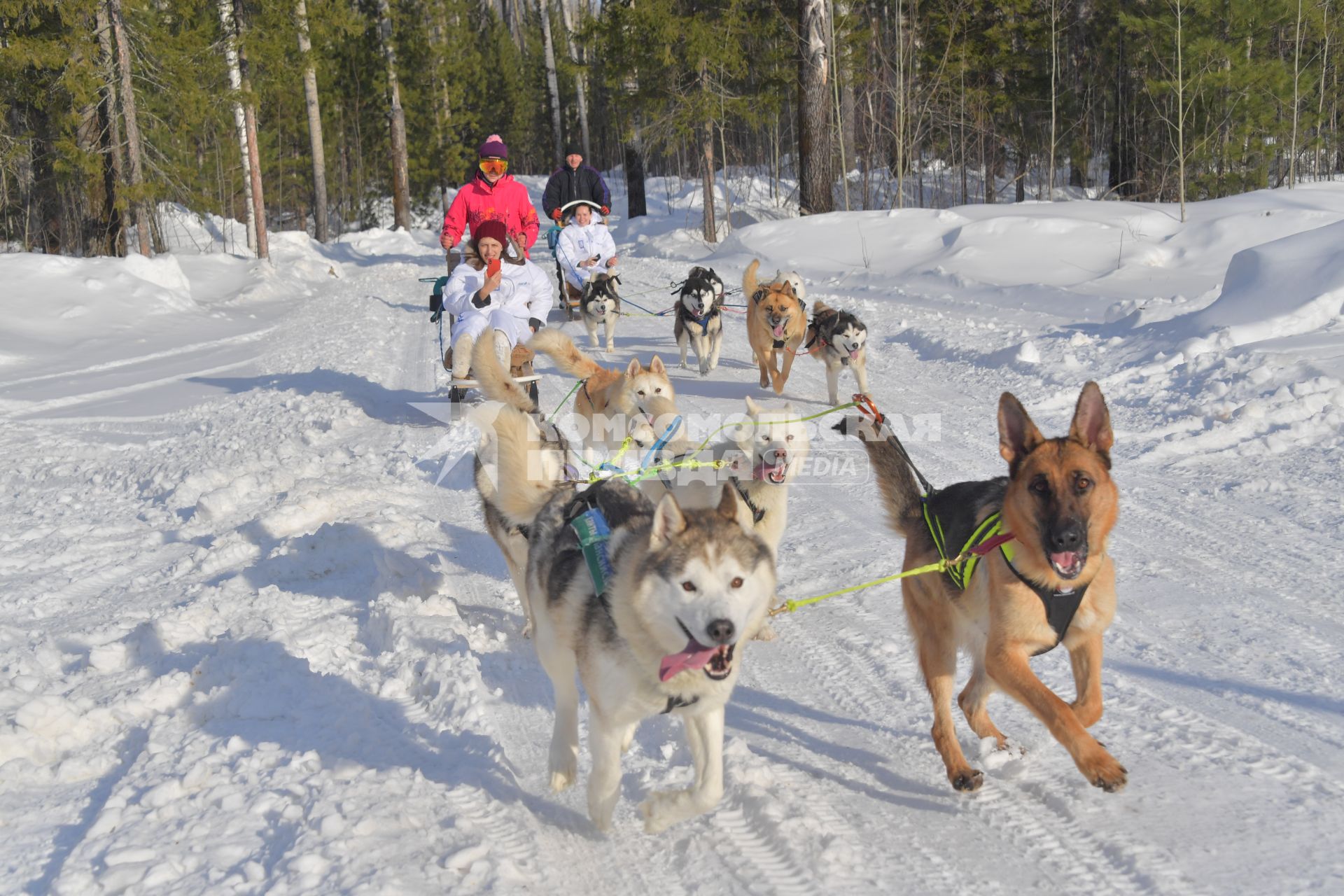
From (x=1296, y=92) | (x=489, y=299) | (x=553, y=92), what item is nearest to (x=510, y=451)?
(x=489, y=299)

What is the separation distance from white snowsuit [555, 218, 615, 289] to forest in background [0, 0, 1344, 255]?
24.8 ft

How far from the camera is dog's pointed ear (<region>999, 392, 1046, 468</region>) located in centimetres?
330

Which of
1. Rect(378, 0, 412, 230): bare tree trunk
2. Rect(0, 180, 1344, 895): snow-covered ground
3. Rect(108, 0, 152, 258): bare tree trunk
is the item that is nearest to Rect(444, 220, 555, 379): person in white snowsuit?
Rect(0, 180, 1344, 895): snow-covered ground

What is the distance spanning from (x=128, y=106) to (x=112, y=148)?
1.04 metres

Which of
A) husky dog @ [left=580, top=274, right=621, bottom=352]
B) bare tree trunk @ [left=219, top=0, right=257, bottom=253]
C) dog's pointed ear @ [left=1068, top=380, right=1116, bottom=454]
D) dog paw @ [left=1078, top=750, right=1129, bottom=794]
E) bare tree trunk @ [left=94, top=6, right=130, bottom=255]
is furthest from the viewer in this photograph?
bare tree trunk @ [left=219, top=0, right=257, bottom=253]

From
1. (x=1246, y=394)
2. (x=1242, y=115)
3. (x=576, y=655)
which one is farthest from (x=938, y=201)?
(x=576, y=655)

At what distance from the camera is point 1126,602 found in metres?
4.55

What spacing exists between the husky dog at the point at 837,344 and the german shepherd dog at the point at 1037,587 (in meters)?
5.29

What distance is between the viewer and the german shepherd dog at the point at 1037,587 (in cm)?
303

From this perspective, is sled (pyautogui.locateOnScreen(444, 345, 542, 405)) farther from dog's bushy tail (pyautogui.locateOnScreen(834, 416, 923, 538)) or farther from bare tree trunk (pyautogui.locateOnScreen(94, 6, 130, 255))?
bare tree trunk (pyautogui.locateOnScreen(94, 6, 130, 255))

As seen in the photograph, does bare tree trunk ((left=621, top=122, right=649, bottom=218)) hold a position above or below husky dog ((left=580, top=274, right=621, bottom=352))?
above

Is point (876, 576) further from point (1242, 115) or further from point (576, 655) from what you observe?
point (1242, 115)

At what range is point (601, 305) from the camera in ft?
39.3

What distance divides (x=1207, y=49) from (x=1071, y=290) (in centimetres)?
927
